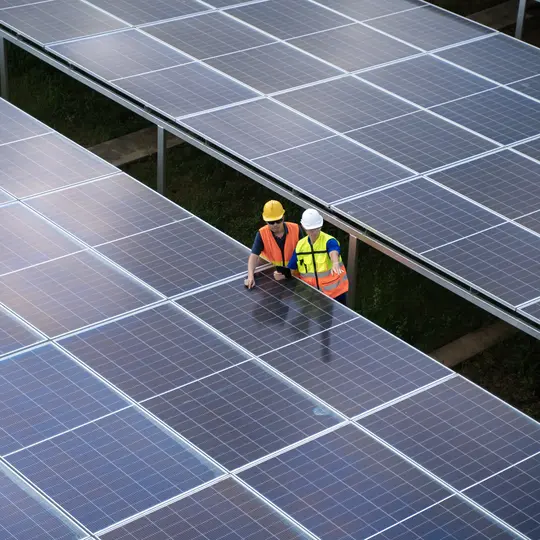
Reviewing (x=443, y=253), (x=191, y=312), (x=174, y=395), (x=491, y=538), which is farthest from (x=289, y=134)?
(x=491, y=538)

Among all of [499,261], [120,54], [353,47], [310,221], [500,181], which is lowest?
[499,261]

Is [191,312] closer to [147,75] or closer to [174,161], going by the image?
[147,75]

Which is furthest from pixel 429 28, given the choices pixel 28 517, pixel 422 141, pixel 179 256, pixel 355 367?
pixel 28 517

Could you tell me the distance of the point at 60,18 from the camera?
813 inches

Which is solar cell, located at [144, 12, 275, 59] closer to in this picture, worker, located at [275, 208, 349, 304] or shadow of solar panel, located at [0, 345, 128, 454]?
worker, located at [275, 208, 349, 304]

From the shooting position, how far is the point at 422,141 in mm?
17078

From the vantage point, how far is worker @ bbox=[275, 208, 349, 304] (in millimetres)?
13797

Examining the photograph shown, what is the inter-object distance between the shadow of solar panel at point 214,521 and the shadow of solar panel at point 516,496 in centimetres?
176

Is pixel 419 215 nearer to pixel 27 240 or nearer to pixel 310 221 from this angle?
pixel 310 221

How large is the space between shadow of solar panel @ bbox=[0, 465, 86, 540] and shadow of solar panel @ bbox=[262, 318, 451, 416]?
302 centimetres

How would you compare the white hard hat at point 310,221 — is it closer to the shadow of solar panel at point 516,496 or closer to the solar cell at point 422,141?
the solar cell at point 422,141

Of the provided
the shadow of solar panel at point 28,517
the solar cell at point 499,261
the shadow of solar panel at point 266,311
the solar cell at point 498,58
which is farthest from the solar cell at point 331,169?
the shadow of solar panel at point 28,517

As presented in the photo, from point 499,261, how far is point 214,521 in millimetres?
5684

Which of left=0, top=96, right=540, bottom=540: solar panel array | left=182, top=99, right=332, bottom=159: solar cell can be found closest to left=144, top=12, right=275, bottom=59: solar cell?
left=182, top=99, right=332, bottom=159: solar cell
